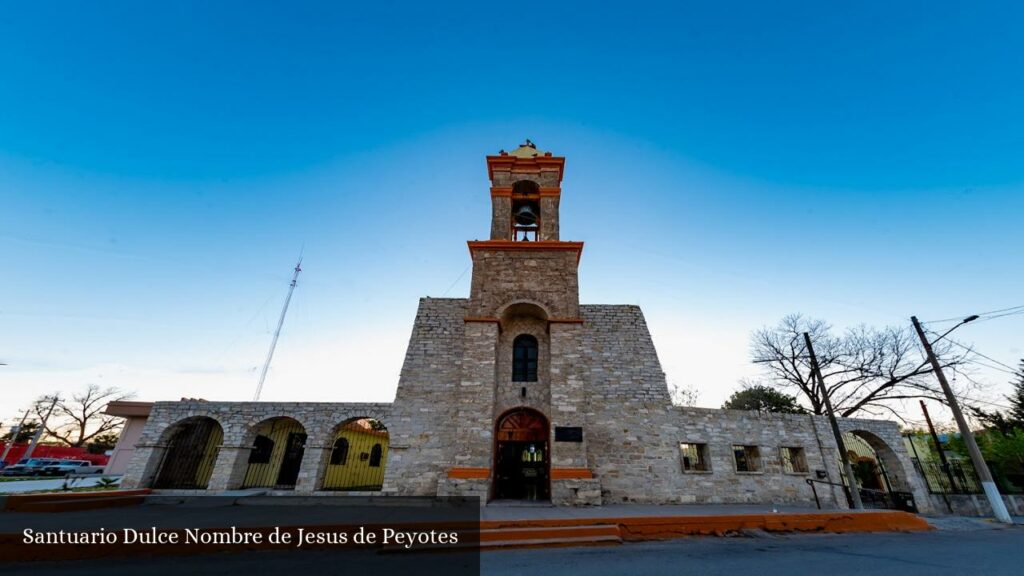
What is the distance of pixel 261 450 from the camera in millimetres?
13102

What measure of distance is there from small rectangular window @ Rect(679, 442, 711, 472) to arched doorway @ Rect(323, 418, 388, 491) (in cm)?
1024

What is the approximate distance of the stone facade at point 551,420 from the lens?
1073 centimetres

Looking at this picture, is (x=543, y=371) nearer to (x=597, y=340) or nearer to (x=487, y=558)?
(x=597, y=340)

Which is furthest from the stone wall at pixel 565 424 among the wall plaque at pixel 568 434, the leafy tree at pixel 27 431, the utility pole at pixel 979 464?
the leafy tree at pixel 27 431

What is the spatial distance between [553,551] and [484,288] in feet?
26.0

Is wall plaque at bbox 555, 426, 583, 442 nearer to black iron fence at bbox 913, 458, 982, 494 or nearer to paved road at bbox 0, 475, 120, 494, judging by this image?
black iron fence at bbox 913, 458, 982, 494

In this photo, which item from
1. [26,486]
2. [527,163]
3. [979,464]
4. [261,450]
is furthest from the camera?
[527,163]

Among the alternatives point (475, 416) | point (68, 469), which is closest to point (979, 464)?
point (475, 416)

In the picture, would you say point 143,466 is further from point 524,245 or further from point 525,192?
point 525,192

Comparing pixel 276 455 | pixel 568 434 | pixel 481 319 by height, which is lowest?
pixel 276 455

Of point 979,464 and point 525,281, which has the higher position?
point 525,281

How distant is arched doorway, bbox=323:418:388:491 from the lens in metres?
13.2

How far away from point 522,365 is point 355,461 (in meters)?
7.68

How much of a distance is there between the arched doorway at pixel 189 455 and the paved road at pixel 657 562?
7.67 metres
